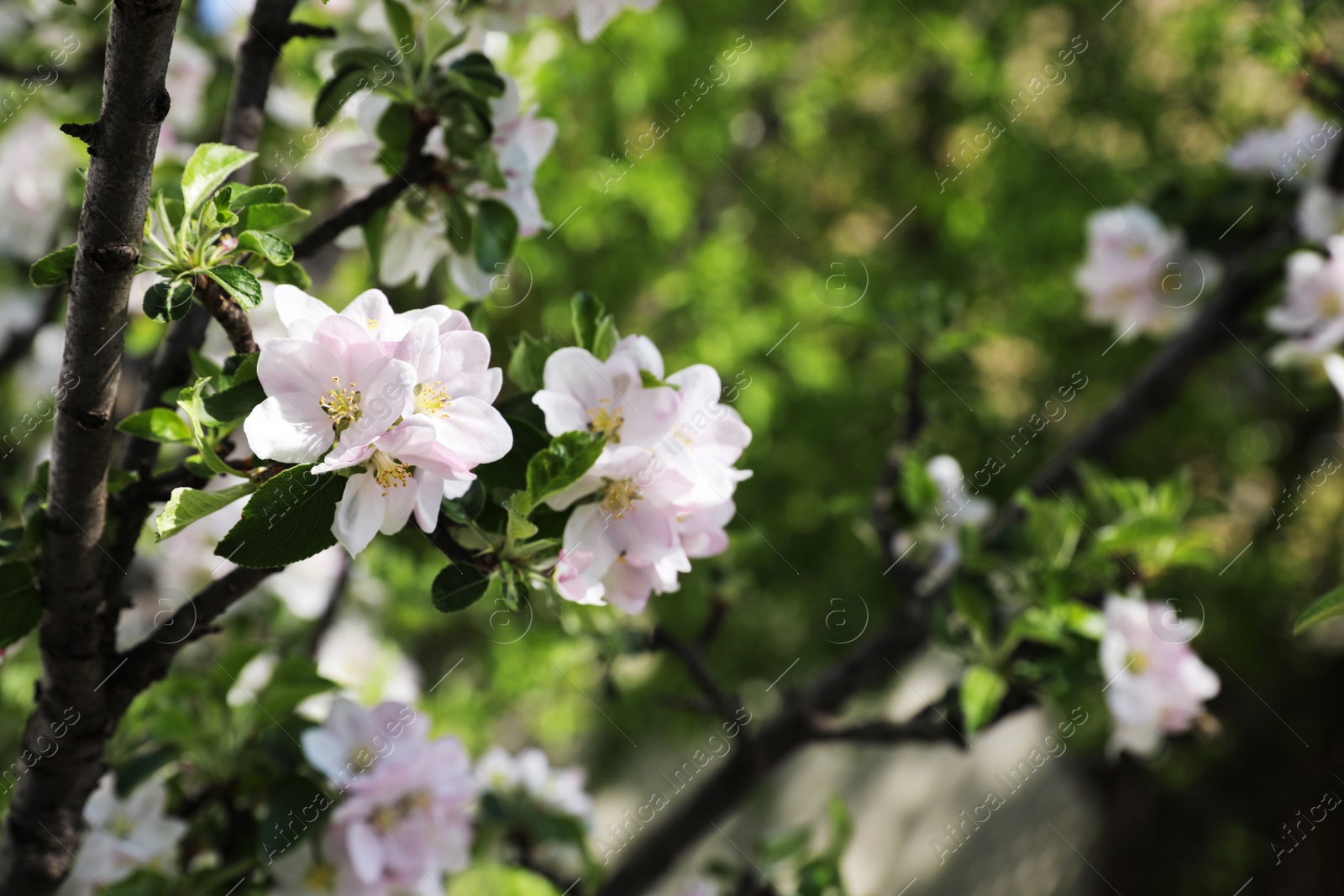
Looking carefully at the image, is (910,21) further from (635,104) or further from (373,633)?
(373,633)

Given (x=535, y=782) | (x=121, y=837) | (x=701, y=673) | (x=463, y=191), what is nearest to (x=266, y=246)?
(x=463, y=191)

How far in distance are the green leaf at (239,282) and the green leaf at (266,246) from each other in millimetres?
21

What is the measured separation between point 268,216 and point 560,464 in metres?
0.26

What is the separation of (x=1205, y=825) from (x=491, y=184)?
152 inches

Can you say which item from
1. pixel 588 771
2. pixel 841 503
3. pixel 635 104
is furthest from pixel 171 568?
pixel 588 771

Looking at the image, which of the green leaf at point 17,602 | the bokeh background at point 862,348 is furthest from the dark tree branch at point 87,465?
the bokeh background at point 862,348

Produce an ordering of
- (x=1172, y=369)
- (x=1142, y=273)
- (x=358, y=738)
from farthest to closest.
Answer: (x=1142, y=273) < (x=1172, y=369) < (x=358, y=738)

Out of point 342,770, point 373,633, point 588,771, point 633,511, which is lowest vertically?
point 588,771

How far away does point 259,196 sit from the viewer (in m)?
0.65

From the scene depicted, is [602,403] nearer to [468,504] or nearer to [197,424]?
[468,504]

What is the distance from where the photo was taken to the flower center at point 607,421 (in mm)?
643

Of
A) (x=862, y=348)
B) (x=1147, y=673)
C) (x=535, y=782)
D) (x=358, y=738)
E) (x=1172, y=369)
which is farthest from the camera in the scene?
(x=862, y=348)

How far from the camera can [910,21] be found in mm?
3170

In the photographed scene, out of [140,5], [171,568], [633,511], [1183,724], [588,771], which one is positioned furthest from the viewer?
[588,771]
